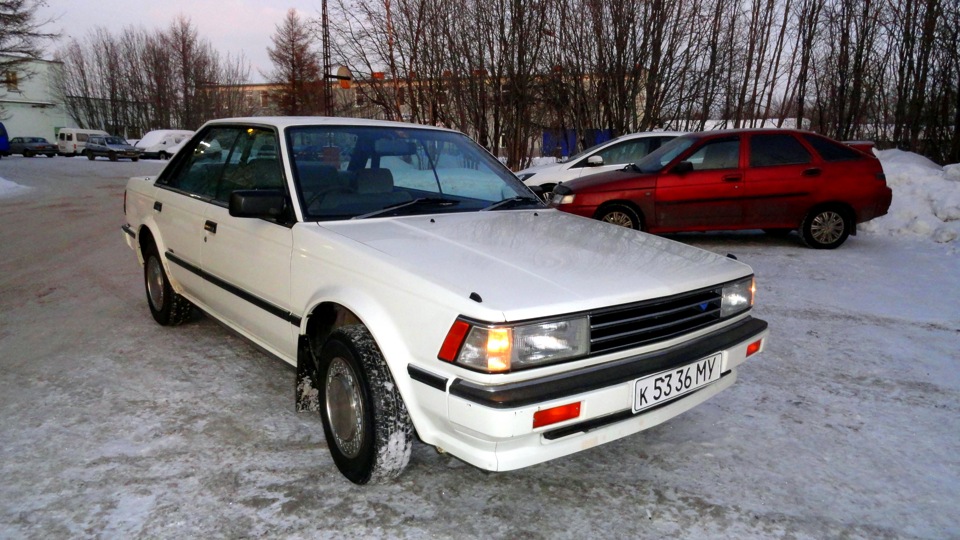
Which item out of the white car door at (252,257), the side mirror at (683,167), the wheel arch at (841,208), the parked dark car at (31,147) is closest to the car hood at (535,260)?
the white car door at (252,257)

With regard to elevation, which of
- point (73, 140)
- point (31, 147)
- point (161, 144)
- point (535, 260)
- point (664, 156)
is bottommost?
point (535, 260)

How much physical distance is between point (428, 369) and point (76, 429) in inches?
79.8

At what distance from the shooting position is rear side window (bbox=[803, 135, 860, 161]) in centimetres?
808

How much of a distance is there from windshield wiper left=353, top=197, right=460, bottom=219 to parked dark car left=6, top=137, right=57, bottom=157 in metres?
45.8

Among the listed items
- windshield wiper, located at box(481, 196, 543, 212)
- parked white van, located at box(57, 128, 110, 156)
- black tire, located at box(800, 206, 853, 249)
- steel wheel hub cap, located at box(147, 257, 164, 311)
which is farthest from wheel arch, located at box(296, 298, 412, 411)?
parked white van, located at box(57, 128, 110, 156)

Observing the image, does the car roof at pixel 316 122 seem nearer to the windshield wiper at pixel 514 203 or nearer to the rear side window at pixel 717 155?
the windshield wiper at pixel 514 203

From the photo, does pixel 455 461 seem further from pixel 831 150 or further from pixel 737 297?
pixel 831 150

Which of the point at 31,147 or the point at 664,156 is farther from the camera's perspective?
the point at 31,147

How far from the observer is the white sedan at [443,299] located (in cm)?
223

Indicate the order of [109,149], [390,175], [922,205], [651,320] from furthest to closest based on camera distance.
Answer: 1. [109,149]
2. [922,205]
3. [390,175]
4. [651,320]

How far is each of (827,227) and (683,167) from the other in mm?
1932

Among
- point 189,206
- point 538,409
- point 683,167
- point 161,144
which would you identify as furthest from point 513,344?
point 161,144

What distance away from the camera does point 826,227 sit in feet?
26.5

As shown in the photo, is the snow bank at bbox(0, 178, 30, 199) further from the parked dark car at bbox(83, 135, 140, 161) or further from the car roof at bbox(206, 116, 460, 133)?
the parked dark car at bbox(83, 135, 140, 161)
